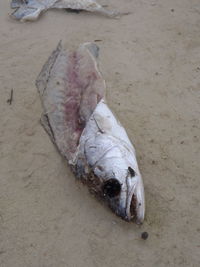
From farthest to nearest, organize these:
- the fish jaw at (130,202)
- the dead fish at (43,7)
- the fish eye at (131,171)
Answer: the dead fish at (43,7) < the fish eye at (131,171) < the fish jaw at (130,202)

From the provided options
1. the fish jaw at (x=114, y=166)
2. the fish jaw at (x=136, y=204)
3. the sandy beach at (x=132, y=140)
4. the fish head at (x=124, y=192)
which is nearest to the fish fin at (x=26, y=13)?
the sandy beach at (x=132, y=140)

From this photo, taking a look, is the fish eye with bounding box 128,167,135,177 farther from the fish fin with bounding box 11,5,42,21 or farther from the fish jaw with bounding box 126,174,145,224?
the fish fin with bounding box 11,5,42,21

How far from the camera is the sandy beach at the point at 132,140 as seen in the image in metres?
2.54

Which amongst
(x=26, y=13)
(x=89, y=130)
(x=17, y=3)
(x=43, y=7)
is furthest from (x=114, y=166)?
(x=17, y=3)

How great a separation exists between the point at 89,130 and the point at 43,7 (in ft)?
11.4

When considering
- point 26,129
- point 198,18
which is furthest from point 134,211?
point 198,18

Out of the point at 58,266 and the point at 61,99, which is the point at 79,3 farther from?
the point at 58,266

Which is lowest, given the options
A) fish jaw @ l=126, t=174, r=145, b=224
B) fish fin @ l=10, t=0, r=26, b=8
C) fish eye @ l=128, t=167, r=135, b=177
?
fish jaw @ l=126, t=174, r=145, b=224

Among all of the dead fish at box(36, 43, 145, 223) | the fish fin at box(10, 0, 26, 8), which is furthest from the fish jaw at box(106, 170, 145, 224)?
the fish fin at box(10, 0, 26, 8)

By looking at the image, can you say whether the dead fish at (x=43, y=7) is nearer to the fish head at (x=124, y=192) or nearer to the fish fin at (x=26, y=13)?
the fish fin at (x=26, y=13)

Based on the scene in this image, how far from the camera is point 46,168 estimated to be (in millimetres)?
3146

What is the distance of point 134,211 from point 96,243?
395 mm

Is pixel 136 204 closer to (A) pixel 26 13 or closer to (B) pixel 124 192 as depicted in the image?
(B) pixel 124 192

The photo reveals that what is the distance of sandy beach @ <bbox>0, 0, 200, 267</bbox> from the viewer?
2.54 metres
